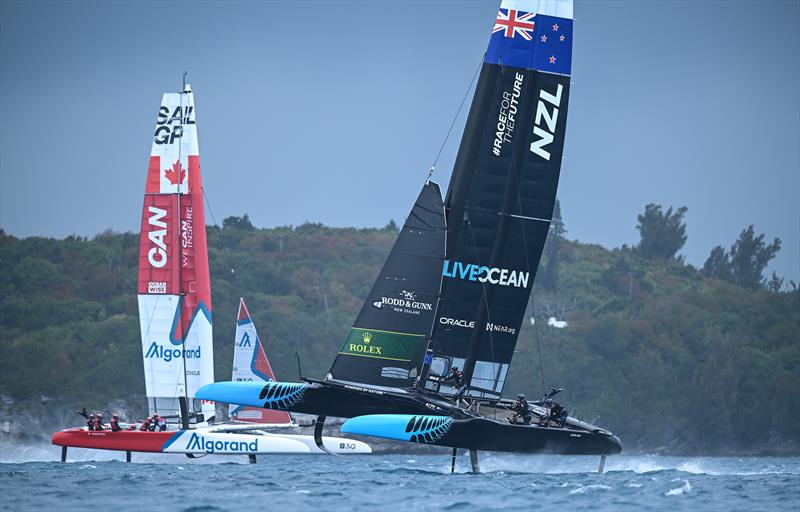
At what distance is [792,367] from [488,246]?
57277 mm

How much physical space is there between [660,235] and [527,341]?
52409 mm

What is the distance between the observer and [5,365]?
7569 centimetres

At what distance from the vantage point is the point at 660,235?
141m

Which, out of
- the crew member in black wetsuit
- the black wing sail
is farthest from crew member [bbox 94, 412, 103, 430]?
→ the crew member in black wetsuit

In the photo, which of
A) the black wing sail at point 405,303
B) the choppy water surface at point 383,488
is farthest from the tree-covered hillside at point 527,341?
the black wing sail at point 405,303

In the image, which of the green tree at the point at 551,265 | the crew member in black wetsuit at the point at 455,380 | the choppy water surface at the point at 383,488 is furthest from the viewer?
the green tree at the point at 551,265

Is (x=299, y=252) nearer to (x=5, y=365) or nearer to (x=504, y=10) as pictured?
(x=5, y=365)

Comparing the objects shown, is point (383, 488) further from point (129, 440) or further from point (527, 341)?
point (527, 341)

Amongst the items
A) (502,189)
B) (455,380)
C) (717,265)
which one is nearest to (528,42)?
(502,189)

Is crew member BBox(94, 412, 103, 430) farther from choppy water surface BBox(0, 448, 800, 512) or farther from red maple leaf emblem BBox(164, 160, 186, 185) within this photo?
red maple leaf emblem BBox(164, 160, 186, 185)

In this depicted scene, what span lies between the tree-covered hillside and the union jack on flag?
40.0 m

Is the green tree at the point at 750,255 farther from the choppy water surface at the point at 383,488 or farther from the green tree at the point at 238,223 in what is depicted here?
the choppy water surface at the point at 383,488

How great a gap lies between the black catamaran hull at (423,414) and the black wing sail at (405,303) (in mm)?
590

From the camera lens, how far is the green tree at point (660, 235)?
140 meters
